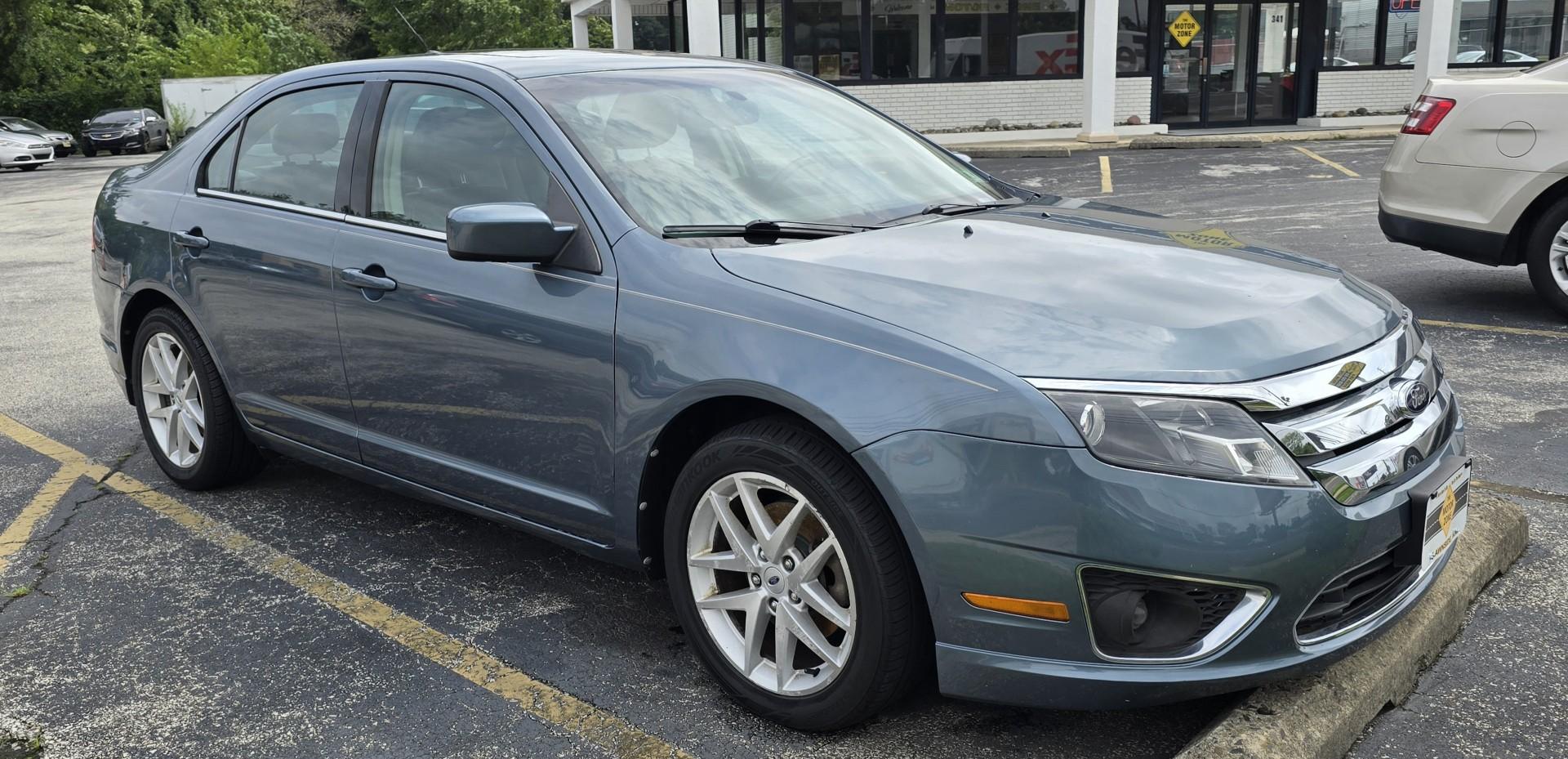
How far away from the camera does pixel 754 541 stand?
296cm

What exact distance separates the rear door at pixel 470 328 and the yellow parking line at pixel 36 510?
1520 millimetres

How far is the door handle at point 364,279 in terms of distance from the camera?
370 centimetres

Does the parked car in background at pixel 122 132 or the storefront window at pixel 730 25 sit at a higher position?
the storefront window at pixel 730 25

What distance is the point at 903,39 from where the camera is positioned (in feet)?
76.6

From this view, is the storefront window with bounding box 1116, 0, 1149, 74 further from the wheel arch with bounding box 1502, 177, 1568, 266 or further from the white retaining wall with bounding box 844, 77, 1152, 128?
the wheel arch with bounding box 1502, 177, 1568, 266

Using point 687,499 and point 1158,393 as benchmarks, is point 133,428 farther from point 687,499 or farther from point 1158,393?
point 1158,393

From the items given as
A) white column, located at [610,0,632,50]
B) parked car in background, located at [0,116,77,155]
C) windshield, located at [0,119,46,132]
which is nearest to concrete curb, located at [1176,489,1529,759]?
white column, located at [610,0,632,50]

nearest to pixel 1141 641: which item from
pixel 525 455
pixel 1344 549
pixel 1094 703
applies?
pixel 1094 703

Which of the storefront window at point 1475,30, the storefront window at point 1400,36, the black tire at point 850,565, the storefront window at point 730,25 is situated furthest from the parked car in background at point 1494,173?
the storefront window at point 1475,30

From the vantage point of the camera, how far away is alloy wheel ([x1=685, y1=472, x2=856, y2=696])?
112 inches

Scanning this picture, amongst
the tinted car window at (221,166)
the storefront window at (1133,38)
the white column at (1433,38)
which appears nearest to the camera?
the tinted car window at (221,166)

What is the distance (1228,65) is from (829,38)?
742 centimetres

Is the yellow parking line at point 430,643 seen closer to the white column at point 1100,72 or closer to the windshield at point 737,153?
the windshield at point 737,153

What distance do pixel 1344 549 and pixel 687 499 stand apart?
1436 millimetres
